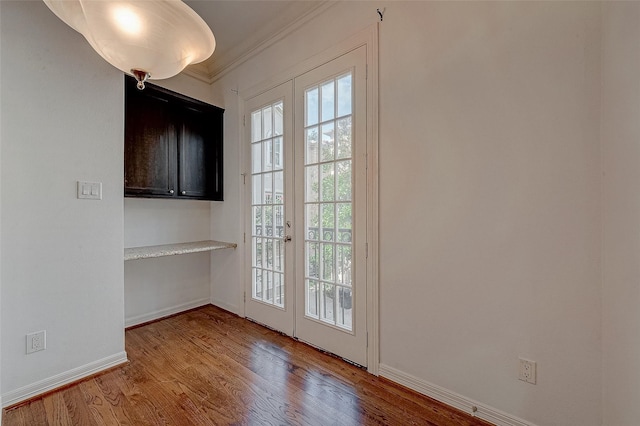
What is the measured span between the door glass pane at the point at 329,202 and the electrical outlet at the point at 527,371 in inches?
40.9

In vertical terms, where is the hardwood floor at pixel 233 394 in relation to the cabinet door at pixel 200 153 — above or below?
below

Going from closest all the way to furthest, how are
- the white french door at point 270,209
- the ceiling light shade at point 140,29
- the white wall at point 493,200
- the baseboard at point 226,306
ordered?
the ceiling light shade at point 140,29
the white wall at point 493,200
the white french door at point 270,209
the baseboard at point 226,306

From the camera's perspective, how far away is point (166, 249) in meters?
2.65

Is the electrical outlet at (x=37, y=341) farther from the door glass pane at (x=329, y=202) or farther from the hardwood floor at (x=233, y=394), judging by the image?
the door glass pane at (x=329, y=202)

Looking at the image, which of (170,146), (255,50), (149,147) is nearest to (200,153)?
(170,146)

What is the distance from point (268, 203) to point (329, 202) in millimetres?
778

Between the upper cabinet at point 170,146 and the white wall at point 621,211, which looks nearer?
the white wall at point 621,211

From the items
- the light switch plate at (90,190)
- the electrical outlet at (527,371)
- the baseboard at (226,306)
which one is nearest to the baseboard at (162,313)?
the baseboard at (226,306)

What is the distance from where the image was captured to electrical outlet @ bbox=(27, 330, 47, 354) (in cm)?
176

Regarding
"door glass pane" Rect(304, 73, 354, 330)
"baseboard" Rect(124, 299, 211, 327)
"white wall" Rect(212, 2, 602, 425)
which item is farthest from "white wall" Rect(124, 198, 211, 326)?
"white wall" Rect(212, 2, 602, 425)

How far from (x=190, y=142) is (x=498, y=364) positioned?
3.09 m

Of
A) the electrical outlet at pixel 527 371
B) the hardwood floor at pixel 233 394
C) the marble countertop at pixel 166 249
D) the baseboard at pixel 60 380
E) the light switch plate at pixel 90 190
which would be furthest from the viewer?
the marble countertop at pixel 166 249

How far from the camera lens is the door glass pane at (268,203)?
8.64 ft

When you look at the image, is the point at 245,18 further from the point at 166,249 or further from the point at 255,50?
the point at 166,249
